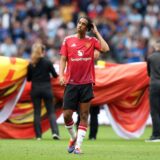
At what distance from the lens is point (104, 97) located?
21.2 metres

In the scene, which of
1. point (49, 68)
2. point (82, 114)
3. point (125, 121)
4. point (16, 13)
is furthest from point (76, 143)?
point (16, 13)

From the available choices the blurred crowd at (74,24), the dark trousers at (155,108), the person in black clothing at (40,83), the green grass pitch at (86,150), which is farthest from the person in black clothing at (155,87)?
the blurred crowd at (74,24)

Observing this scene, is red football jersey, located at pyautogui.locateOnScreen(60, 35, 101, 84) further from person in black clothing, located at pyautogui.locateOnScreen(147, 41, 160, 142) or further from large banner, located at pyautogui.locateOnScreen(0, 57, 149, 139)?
large banner, located at pyautogui.locateOnScreen(0, 57, 149, 139)

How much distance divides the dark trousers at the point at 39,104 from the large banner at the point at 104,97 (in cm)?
78

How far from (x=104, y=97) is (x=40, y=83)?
2068mm

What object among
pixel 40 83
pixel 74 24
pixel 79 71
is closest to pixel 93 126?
pixel 40 83

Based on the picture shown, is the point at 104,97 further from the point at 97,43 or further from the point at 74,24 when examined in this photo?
the point at 74,24

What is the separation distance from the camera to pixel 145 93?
21750 millimetres

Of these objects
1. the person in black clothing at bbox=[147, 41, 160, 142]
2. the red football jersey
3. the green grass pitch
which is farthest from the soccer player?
the person in black clothing at bbox=[147, 41, 160, 142]

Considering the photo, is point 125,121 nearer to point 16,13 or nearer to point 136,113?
point 136,113

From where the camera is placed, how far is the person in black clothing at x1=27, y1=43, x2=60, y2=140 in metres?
19.8

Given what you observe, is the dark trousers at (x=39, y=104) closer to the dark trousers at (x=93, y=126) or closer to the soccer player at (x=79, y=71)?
the dark trousers at (x=93, y=126)

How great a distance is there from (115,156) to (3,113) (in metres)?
6.13

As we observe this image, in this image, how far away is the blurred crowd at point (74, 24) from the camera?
31781 millimetres
